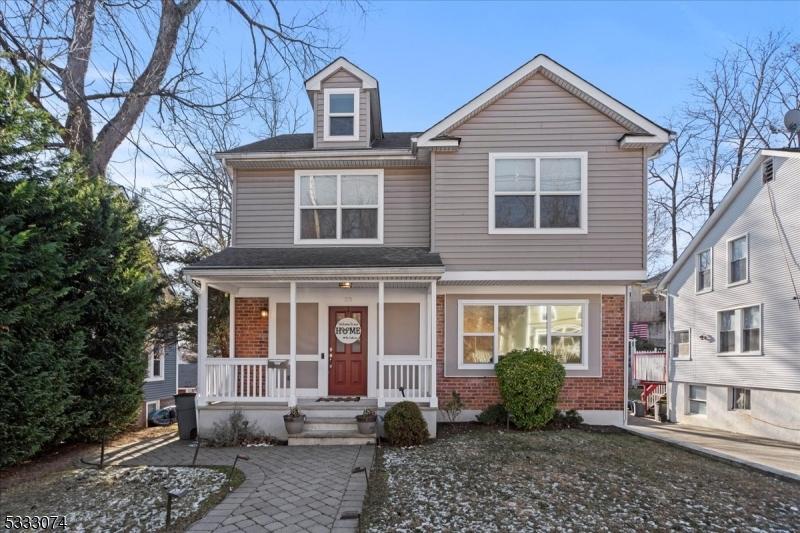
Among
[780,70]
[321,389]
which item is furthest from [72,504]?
[780,70]

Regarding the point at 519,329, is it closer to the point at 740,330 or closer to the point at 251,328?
the point at 251,328

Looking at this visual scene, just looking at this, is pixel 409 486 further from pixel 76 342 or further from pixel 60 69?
pixel 60 69

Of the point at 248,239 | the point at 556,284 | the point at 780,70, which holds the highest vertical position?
the point at 780,70

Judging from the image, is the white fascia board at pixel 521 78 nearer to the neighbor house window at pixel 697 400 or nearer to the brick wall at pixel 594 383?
the brick wall at pixel 594 383

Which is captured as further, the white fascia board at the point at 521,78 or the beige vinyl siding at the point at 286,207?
the beige vinyl siding at the point at 286,207

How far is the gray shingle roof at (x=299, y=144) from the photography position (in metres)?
10.8

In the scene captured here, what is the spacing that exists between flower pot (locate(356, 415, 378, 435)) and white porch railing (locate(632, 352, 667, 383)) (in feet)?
50.6

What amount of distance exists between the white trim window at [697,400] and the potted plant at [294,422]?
14.7 metres

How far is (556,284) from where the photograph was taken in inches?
385

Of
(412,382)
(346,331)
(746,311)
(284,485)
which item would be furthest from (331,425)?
(746,311)

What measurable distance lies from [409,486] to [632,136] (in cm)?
789

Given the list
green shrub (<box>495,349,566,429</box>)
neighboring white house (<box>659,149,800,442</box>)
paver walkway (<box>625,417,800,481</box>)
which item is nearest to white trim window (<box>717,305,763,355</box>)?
neighboring white house (<box>659,149,800,442</box>)

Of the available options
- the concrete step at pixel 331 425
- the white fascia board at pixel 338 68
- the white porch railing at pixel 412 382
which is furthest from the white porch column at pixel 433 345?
the white fascia board at pixel 338 68

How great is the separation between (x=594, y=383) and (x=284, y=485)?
6.86 metres
